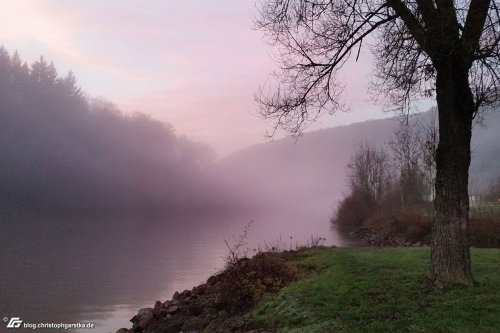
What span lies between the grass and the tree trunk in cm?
51

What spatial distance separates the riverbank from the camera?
25.2 ft

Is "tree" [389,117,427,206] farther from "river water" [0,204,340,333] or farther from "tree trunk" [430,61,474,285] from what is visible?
"tree trunk" [430,61,474,285]

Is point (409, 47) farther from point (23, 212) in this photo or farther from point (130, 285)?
point (23, 212)

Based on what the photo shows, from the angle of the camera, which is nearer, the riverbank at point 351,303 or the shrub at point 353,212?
the riverbank at point 351,303

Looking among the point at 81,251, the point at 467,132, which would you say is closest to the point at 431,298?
the point at 467,132

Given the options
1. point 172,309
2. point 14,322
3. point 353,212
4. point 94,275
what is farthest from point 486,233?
point 353,212

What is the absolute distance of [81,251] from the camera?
Answer: 34.9 metres

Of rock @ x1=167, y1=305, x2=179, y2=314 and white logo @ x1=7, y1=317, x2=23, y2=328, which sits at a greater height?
rock @ x1=167, y1=305, x2=179, y2=314

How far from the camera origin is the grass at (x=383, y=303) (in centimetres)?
753

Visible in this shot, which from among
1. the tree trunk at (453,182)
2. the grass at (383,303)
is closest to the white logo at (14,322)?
the grass at (383,303)

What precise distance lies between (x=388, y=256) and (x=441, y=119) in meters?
6.29

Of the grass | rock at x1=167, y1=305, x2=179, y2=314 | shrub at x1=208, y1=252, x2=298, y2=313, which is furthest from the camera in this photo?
rock at x1=167, y1=305, x2=179, y2=314

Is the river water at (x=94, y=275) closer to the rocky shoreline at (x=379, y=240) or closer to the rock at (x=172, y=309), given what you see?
the rock at (x=172, y=309)

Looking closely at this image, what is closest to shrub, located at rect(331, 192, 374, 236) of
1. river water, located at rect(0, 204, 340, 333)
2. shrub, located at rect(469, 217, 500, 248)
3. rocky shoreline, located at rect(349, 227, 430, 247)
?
rocky shoreline, located at rect(349, 227, 430, 247)
